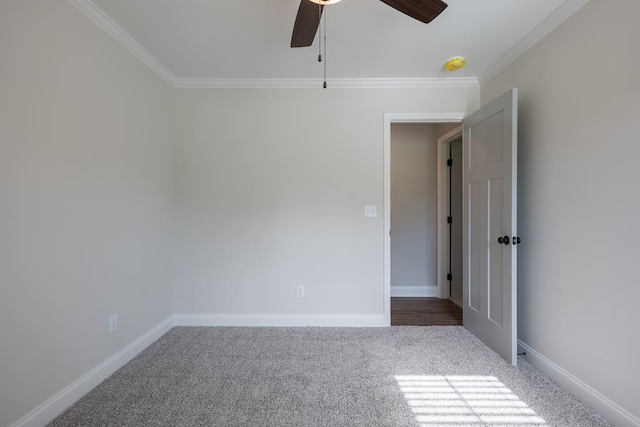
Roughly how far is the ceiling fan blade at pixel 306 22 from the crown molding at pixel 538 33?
1520mm

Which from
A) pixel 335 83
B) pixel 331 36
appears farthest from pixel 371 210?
pixel 331 36

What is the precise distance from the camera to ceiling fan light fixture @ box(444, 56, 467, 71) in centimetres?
238

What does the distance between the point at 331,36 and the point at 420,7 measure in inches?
32.7

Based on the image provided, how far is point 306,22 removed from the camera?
1.57 m

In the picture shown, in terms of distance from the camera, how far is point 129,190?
2178 mm

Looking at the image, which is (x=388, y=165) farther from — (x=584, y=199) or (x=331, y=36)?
(x=584, y=199)

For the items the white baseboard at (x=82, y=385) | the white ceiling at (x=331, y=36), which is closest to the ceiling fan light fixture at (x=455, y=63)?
the white ceiling at (x=331, y=36)

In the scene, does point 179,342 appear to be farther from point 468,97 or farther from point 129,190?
point 468,97

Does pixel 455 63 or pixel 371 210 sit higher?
pixel 455 63

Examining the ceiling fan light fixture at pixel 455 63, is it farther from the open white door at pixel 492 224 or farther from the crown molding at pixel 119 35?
the crown molding at pixel 119 35

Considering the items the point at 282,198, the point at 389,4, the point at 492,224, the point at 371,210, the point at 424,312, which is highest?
the point at 389,4

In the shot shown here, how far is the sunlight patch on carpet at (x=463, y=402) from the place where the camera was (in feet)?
4.99

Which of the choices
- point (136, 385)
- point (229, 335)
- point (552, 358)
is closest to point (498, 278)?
point (552, 358)

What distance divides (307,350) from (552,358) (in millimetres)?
1695
